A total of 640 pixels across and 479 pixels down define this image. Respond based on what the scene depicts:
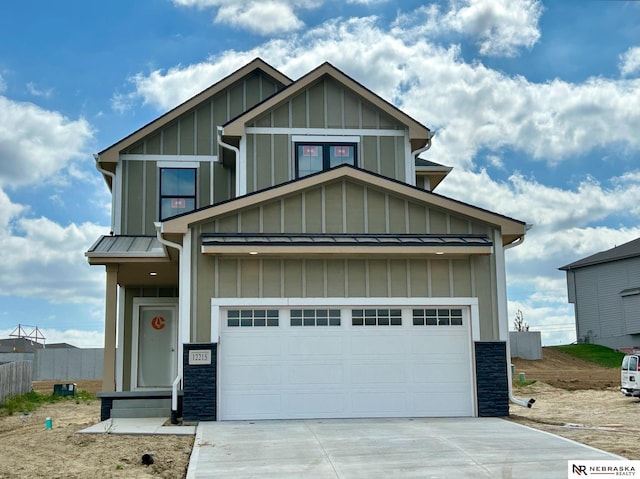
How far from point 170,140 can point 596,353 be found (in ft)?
101

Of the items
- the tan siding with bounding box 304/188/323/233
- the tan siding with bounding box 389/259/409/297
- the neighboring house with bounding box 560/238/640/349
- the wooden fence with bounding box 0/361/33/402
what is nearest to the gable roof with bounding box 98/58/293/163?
the tan siding with bounding box 304/188/323/233

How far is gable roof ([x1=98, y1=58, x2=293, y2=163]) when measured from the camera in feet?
65.5

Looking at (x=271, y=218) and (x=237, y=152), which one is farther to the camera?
(x=237, y=152)

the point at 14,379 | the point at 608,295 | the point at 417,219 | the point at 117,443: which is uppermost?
the point at 608,295

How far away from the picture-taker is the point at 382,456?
10250 mm

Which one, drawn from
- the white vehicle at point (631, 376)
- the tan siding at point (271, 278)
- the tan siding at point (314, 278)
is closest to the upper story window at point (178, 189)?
the tan siding at point (271, 278)

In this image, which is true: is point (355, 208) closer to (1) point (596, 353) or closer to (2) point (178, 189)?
(2) point (178, 189)

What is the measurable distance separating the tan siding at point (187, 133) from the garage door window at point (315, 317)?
733cm

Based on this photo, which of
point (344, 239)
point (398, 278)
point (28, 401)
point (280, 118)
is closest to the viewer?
point (344, 239)

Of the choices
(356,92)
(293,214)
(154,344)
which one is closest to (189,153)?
(356,92)

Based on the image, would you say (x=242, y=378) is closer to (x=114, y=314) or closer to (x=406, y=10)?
(x=114, y=314)

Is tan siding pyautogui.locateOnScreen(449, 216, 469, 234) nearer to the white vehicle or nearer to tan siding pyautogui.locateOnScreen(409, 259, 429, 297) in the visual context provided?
tan siding pyautogui.locateOnScreen(409, 259, 429, 297)

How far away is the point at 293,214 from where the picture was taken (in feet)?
49.7

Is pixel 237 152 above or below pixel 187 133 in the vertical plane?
below
